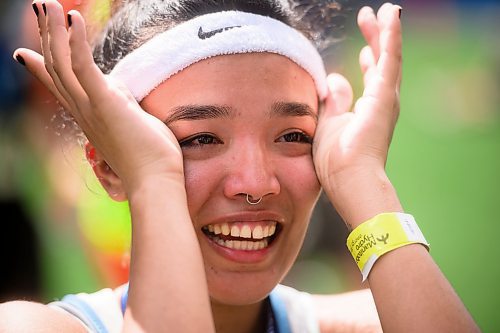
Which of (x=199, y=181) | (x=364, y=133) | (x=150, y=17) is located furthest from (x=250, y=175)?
(x=150, y=17)

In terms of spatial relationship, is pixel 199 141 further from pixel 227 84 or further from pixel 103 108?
pixel 103 108

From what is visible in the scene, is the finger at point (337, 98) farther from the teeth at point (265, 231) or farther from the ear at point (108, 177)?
the ear at point (108, 177)

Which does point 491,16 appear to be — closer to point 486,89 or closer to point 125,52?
point 486,89

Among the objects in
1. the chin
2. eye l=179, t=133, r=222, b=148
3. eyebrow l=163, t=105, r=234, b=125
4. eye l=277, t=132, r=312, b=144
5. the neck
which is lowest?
the neck

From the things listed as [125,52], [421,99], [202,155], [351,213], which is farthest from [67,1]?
[421,99]

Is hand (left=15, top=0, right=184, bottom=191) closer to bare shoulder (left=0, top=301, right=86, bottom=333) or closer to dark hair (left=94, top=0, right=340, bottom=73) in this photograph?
dark hair (left=94, top=0, right=340, bottom=73)

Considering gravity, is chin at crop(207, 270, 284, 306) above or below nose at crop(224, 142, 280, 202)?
below

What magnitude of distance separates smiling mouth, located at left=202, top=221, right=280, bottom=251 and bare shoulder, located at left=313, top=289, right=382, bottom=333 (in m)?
0.74

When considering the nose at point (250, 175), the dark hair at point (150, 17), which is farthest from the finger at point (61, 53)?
the nose at point (250, 175)

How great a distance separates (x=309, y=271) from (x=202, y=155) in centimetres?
329

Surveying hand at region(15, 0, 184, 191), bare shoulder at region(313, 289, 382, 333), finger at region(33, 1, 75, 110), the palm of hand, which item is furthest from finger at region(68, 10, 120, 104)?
bare shoulder at region(313, 289, 382, 333)

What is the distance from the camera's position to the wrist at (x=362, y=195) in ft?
7.61

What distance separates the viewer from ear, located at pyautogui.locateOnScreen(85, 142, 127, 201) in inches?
99.3

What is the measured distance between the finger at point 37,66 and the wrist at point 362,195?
99cm
